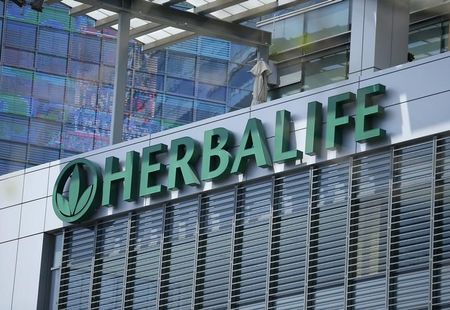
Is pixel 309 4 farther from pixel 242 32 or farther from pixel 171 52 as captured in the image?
pixel 171 52

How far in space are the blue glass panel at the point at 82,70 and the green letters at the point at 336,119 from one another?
126 ft

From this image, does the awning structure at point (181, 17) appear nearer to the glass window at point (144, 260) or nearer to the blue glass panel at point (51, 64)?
the glass window at point (144, 260)

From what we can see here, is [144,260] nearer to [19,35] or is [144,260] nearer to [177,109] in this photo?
[19,35]

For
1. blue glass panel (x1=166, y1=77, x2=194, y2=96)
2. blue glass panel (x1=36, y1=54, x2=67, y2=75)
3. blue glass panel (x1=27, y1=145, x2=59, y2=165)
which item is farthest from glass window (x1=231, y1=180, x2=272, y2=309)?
blue glass panel (x1=166, y1=77, x2=194, y2=96)

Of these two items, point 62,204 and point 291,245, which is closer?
point 291,245

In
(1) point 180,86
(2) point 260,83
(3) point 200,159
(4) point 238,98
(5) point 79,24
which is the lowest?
(3) point 200,159

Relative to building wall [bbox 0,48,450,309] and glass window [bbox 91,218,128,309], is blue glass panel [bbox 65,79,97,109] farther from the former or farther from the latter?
glass window [bbox 91,218,128,309]

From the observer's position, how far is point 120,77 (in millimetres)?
34656

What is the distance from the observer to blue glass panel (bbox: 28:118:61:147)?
64750mm

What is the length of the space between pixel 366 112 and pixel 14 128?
38.7 metres

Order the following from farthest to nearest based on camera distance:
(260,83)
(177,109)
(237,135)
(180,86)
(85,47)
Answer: (177,109)
(180,86)
(85,47)
(260,83)
(237,135)

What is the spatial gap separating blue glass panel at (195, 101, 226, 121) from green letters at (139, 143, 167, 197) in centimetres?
3480

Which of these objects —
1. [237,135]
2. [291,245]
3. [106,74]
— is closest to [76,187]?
[237,135]

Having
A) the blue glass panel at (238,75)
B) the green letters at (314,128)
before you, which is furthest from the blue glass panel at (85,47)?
the green letters at (314,128)
